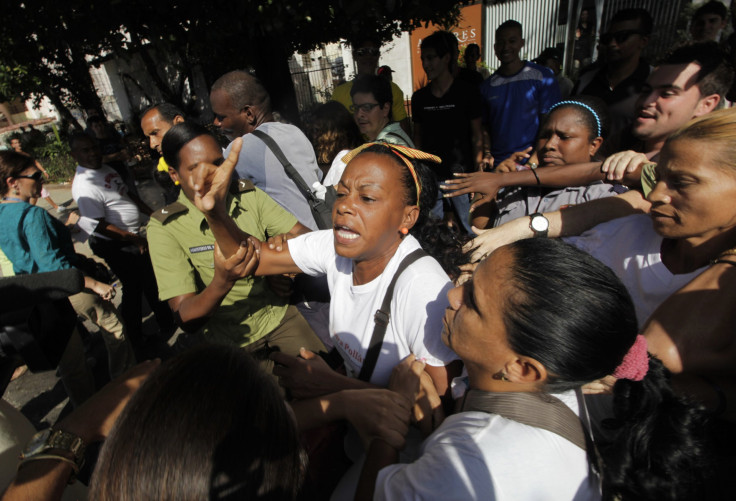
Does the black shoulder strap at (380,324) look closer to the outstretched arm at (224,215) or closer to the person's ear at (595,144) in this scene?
the outstretched arm at (224,215)

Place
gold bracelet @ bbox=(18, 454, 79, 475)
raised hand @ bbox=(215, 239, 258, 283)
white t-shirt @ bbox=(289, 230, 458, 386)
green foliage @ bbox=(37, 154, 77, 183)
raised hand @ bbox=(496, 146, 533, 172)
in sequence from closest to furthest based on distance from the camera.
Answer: gold bracelet @ bbox=(18, 454, 79, 475), white t-shirt @ bbox=(289, 230, 458, 386), raised hand @ bbox=(215, 239, 258, 283), raised hand @ bbox=(496, 146, 533, 172), green foliage @ bbox=(37, 154, 77, 183)

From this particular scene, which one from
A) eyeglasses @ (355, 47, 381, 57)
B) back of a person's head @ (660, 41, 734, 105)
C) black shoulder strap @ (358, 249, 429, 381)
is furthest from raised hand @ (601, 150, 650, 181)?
eyeglasses @ (355, 47, 381, 57)

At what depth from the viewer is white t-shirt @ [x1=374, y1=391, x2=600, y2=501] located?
0.89m

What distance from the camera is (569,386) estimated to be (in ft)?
3.52

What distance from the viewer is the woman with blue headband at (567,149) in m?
2.27

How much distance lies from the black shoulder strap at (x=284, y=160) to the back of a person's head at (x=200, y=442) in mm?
1982

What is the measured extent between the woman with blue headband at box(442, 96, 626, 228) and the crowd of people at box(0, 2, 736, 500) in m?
0.01

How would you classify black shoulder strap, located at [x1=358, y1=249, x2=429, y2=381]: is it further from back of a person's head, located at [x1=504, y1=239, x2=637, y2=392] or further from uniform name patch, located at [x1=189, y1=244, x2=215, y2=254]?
uniform name patch, located at [x1=189, y1=244, x2=215, y2=254]

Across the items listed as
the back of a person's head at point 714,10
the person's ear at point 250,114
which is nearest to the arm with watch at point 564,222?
the person's ear at point 250,114

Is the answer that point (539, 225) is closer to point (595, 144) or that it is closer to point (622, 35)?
point (595, 144)

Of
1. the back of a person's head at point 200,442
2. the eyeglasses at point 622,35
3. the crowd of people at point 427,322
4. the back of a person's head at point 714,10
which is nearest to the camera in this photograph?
the back of a person's head at point 200,442

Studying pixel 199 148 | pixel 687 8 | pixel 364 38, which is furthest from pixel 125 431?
pixel 687 8

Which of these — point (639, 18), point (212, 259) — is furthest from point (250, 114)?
point (639, 18)

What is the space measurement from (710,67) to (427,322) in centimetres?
232
